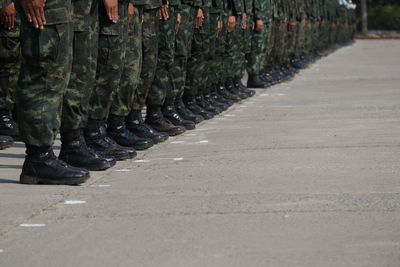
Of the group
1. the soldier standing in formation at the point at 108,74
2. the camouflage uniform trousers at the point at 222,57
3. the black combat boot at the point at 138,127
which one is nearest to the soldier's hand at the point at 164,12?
the soldier standing in formation at the point at 108,74

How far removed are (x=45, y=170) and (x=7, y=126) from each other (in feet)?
9.28

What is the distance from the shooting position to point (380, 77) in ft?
72.7

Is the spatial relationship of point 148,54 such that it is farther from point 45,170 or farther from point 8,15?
point 45,170

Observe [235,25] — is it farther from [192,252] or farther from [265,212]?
[192,252]

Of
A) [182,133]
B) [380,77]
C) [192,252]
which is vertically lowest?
[380,77]

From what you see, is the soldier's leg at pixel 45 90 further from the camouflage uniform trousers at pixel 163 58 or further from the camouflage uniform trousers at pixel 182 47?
the camouflage uniform trousers at pixel 182 47

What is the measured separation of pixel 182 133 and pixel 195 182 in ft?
11.7

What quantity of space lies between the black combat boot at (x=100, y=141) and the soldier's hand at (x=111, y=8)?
0.75 metres

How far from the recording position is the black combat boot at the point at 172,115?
37.5 ft

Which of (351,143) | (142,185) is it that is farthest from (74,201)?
(351,143)

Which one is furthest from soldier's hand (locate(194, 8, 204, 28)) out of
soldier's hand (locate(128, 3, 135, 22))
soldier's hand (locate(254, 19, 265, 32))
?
soldier's hand (locate(254, 19, 265, 32))

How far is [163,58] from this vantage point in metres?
10.7

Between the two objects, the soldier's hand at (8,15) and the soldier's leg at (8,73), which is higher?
the soldier's hand at (8,15)

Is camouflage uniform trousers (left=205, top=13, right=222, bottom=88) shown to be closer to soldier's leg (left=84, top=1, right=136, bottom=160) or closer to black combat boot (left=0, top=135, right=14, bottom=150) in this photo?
black combat boot (left=0, top=135, right=14, bottom=150)
